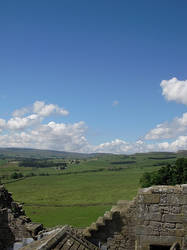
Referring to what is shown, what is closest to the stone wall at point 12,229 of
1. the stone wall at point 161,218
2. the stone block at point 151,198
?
the stone wall at point 161,218

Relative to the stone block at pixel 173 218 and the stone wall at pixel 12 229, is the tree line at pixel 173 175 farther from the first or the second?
the stone block at pixel 173 218

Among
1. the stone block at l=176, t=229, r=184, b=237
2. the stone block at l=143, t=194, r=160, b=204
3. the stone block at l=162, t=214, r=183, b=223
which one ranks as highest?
the stone block at l=143, t=194, r=160, b=204

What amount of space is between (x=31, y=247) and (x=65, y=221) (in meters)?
45.1

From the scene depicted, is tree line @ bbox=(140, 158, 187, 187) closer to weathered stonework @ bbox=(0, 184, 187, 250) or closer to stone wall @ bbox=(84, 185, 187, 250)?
weathered stonework @ bbox=(0, 184, 187, 250)

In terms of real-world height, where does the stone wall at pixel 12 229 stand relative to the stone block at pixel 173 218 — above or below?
below

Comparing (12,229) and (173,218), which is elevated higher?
(173,218)

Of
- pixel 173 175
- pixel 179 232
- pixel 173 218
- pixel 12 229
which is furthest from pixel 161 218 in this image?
pixel 173 175

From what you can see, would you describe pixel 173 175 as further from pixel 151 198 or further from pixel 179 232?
pixel 151 198

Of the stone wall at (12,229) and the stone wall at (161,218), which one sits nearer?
the stone wall at (161,218)

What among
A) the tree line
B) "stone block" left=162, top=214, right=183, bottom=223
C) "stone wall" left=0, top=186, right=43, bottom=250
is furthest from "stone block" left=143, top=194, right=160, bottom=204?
the tree line

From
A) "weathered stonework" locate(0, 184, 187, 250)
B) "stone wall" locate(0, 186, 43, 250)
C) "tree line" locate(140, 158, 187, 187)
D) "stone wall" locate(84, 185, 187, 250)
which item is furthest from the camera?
"tree line" locate(140, 158, 187, 187)

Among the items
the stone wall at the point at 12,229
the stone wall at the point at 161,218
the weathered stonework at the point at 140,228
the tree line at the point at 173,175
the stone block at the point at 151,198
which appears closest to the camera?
the weathered stonework at the point at 140,228

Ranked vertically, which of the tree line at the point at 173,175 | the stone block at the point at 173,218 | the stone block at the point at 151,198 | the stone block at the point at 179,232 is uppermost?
the stone block at the point at 151,198

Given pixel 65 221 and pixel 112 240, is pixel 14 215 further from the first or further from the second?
pixel 65 221
